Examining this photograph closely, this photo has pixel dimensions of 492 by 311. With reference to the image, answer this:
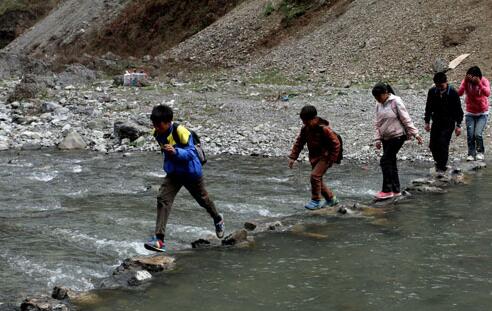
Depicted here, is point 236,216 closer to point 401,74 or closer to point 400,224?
point 400,224

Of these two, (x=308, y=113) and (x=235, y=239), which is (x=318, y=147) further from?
(x=235, y=239)

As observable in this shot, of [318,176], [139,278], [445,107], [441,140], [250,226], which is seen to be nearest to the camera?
[139,278]

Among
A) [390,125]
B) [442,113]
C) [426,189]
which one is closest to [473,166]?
[442,113]

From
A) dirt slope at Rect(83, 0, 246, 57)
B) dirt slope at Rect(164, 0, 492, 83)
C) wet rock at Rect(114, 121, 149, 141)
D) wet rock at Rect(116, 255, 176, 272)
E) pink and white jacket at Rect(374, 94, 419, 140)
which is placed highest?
dirt slope at Rect(83, 0, 246, 57)

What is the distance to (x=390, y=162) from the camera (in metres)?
10.1

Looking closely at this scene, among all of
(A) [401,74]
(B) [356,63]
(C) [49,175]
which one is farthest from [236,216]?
(B) [356,63]

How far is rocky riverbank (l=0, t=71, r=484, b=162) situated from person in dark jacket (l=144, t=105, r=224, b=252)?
754 centimetres

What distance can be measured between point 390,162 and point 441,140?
2130mm

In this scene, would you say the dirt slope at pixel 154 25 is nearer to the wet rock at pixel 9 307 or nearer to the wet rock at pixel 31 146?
the wet rock at pixel 31 146

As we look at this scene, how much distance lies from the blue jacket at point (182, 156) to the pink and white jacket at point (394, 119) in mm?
3469

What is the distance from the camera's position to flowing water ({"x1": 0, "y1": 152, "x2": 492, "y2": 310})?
20.4 feet

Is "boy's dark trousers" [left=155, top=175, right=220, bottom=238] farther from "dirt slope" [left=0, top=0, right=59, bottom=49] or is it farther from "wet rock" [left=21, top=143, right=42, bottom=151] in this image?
"dirt slope" [left=0, top=0, right=59, bottom=49]

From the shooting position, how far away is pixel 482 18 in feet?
85.8

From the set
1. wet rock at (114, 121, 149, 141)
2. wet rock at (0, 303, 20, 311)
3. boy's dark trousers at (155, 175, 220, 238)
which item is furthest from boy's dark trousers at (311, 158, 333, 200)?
wet rock at (114, 121, 149, 141)
